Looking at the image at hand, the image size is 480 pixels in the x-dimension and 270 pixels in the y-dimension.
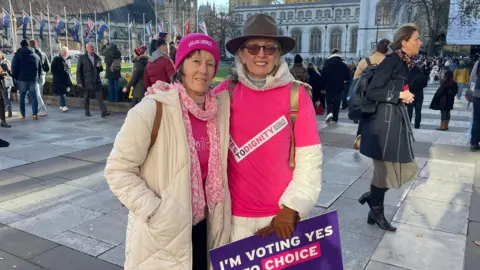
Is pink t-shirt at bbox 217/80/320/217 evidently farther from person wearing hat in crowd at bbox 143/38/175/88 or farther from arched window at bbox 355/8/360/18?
arched window at bbox 355/8/360/18

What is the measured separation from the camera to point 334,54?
1055cm

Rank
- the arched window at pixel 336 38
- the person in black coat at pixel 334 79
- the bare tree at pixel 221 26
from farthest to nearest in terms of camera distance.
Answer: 1. the arched window at pixel 336 38
2. the bare tree at pixel 221 26
3. the person in black coat at pixel 334 79

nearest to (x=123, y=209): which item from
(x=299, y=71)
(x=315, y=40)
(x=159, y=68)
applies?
(x=159, y=68)

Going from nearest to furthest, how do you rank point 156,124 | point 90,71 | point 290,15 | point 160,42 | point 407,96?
point 156,124 → point 407,96 → point 160,42 → point 90,71 → point 290,15

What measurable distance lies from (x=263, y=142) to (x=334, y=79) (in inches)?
344

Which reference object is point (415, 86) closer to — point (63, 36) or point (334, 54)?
point (334, 54)

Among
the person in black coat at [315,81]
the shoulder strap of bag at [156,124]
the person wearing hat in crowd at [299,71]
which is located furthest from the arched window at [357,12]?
the shoulder strap of bag at [156,124]

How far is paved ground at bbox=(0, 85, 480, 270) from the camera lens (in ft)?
11.3

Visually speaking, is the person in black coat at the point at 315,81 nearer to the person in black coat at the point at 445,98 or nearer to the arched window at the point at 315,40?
the person in black coat at the point at 445,98

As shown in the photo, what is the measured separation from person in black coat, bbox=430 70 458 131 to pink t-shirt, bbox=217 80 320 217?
859 centimetres

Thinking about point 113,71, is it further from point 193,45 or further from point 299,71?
point 193,45

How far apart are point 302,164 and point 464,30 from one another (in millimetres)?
27629

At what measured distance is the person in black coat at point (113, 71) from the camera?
11336mm

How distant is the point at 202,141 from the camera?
1.97 m
